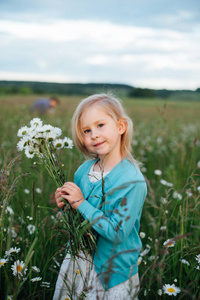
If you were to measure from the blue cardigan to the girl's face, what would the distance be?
136 mm

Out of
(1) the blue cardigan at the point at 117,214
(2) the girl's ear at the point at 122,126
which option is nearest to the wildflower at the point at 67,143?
(1) the blue cardigan at the point at 117,214

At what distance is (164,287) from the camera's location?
5.73ft

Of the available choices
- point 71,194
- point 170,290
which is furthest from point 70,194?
point 170,290

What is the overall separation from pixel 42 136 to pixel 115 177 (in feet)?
1.51

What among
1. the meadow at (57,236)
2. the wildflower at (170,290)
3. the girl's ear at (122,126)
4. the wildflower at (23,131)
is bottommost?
the wildflower at (170,290)

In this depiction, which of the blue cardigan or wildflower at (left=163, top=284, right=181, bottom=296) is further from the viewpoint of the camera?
wildflower at (left=163, top=284, right=181, bottom=296)

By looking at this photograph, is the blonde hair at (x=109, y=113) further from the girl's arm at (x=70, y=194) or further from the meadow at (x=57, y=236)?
the girl's arm at (x=70, y=194)

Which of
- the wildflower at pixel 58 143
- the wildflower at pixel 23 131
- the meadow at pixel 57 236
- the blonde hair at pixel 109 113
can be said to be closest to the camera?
the meadow at pixel 57 236

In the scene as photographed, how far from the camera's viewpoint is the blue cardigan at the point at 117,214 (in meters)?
1.55

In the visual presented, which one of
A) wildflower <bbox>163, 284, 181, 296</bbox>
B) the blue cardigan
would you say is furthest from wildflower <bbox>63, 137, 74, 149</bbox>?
wildflower <bbox>163, 284, 181, 296</bbox>

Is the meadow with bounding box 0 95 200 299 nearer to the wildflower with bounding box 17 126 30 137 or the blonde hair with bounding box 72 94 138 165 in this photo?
the wildflower with bounding box 17 126 30 137

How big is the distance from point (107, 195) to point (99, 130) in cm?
38

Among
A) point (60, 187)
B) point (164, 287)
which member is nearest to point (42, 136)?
point (60, 187)

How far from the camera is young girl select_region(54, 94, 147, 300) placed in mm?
1572
